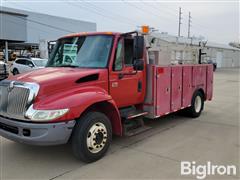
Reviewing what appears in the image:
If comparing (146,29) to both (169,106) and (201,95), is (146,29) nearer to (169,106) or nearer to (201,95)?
(169,106)

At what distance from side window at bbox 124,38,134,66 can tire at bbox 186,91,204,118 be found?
2976 millimetres

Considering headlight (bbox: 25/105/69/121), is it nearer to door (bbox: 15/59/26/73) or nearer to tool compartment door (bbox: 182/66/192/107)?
tool compartment door (bbox: 182/66/192/107)

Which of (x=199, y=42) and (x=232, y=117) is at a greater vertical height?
(x=199, y=42)

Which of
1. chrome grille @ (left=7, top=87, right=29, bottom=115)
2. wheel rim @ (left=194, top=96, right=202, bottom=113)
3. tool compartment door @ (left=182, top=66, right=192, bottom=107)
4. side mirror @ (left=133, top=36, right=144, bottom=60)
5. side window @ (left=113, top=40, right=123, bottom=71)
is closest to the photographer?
chrome grille @ (left=7, top=87, right=29, bottom=115)

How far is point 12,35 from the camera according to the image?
43938 millimetres

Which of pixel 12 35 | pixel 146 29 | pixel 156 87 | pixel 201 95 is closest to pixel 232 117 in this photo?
pixel 201 95

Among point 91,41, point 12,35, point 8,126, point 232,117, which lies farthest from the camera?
point 12,35

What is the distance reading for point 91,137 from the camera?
430 cm

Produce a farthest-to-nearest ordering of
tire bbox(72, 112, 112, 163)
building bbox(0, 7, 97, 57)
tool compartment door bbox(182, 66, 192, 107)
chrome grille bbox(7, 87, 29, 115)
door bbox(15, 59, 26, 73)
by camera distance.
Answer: building bbox(0, 7, 97, 57), door bbox(15, 59, 26, 73), tool compartment door bbox(182, 66, 192, 107), tire bbox(72, 112, 112, 163), chrome grille bbox(7, 87, 29, 115)

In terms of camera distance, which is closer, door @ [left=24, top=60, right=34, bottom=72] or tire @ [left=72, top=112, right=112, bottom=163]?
tire @ [left=72, top=112, right=112, bottom=163]

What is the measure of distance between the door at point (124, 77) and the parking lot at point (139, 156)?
3.12 ft

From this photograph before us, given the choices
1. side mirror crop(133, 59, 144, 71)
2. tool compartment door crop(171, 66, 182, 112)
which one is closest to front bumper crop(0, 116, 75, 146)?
side mirror crop(133, 59, 144, 71)

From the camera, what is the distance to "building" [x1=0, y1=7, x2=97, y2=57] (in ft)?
142

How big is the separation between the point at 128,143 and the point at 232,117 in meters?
4.02
